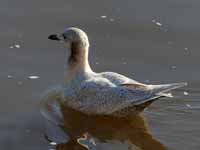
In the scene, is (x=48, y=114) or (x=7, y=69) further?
(x=7, y=69)

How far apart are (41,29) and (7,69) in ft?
4.21

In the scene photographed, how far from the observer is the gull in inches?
343

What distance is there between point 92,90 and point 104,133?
0.72 meters

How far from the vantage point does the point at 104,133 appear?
28.7 ft

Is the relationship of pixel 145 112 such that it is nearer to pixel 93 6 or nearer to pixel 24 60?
pixel 24 60

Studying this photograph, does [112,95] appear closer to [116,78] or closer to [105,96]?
[105,96]

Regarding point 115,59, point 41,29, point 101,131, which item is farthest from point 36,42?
point 101,131

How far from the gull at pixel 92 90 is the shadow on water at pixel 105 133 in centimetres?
11

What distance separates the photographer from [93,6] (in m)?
11.4

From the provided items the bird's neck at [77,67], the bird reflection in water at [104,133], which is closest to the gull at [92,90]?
the bird's neck at [77,67]

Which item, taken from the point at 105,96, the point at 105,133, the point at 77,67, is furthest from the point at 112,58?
the point at 105,133

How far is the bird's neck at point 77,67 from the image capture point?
31.3 feet

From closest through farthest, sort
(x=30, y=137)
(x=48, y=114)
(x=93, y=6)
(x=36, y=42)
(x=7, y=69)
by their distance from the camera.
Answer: (x=30, y=137) < (x=48, y=114) < (x=7, y=69) < (x=36, y=42) < (x=93, y=6)

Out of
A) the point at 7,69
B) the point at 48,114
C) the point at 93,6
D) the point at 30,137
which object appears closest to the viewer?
the point at 30,137
